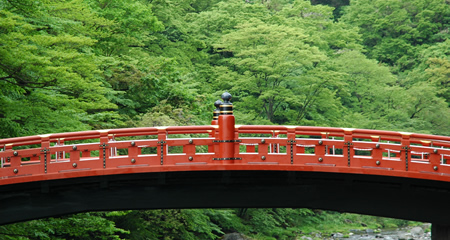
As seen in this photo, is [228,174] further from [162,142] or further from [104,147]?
[104,147]

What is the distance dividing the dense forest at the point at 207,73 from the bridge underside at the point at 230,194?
3128 millimetres

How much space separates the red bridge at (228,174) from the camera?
16500mm

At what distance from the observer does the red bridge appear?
1650cm

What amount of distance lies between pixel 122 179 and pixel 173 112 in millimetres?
11323

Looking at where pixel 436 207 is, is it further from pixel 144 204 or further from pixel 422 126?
pixel 422 126

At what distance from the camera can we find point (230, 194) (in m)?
17.4

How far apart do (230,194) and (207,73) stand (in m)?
25.8

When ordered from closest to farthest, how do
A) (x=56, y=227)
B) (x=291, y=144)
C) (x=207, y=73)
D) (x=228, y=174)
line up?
(x=291, y=144) → (x=228, y=174) → (x=56, y=227) → (x=207, y=73)

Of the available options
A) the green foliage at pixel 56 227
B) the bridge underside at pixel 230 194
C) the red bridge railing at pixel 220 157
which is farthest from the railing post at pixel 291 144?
the green foliage at pixel 56 227

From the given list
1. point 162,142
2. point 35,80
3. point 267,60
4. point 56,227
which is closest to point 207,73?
point 267,60

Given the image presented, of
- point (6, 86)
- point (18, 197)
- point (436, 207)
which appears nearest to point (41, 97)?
point (6, 86)

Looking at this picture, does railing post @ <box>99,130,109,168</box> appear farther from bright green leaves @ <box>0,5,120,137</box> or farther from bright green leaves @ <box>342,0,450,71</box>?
bright green leaves @ <box>342,0,450,71</box>

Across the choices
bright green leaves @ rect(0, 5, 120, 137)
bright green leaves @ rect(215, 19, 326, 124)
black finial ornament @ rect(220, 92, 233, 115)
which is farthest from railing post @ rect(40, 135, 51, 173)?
bright green leaves @ rect(215, 19, 326, 124)

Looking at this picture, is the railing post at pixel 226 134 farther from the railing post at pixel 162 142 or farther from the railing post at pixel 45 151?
the railing post at pixel 45 151
